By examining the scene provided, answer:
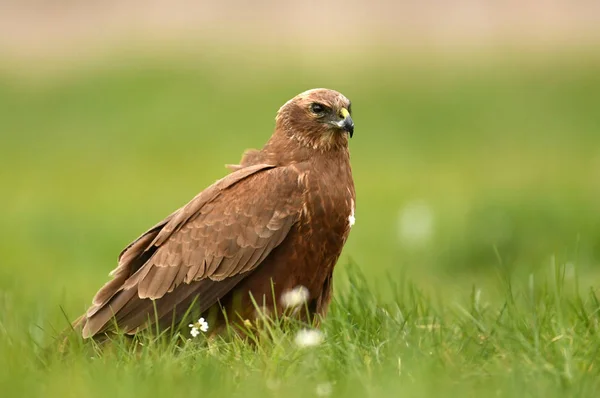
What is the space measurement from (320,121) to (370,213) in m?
5.95

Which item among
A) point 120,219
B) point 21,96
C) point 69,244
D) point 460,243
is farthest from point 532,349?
point 21,96

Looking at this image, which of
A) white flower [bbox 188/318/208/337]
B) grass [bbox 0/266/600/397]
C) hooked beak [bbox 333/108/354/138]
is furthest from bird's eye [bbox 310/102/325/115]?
white flower [bbox 188/318/208/337]

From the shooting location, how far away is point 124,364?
15.7 feet

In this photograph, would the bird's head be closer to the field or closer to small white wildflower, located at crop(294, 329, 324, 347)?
the field

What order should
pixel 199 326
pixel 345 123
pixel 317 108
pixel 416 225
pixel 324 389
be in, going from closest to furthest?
pixel 324 389
pixel 199 326
pixel 345 123
pixel 317 108
pixel 416 225

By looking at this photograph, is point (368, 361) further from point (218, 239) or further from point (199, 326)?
point (218, 239)

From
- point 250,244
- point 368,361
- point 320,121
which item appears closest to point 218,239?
point 250,244

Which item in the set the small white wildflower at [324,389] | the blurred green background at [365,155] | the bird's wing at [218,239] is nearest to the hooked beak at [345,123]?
the bird's wing at [218,239]

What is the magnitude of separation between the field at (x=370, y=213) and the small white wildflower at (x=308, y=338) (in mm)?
45

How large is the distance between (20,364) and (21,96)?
15.3 meters

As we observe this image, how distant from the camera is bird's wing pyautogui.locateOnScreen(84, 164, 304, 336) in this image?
564cm

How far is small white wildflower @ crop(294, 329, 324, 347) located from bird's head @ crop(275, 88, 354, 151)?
1185mm

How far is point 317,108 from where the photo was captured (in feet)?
19.8

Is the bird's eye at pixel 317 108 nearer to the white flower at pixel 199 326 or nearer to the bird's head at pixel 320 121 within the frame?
the bird's head at pixel 320 121
